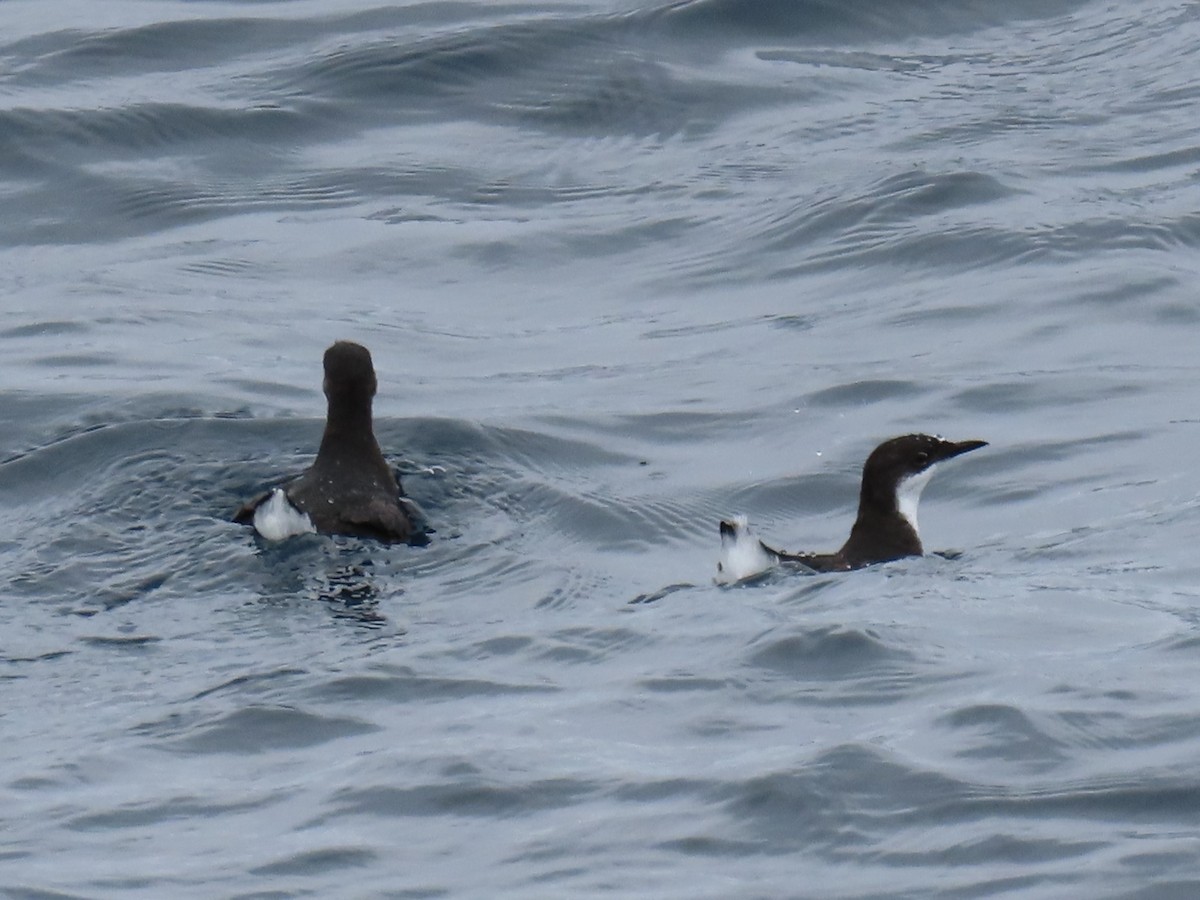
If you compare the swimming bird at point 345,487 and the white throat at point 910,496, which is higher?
the swimming bird at point 345,487

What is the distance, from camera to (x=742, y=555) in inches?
354

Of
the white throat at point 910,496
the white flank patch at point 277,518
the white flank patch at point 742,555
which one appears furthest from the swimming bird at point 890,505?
the white flank patch at point 277,518

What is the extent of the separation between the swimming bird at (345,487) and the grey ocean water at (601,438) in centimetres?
18

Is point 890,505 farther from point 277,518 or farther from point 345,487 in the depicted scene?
point 277,518

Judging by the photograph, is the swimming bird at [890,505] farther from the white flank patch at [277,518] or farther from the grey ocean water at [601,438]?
the white flank patch at [277,518]

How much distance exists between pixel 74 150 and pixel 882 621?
1008 cm

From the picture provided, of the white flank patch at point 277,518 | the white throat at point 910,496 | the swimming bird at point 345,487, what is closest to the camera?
the white flank patch at point 277,518

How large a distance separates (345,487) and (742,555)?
2.03 m

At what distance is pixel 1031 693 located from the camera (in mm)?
7168

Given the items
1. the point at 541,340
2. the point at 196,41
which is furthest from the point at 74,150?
the point at 541,340

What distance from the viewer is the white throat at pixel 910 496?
10.1 meters

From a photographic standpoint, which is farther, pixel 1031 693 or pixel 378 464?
pixel 378 464

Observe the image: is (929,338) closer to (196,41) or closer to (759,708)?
(759,708)

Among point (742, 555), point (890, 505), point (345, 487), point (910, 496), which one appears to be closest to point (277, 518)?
point (345, 487)
